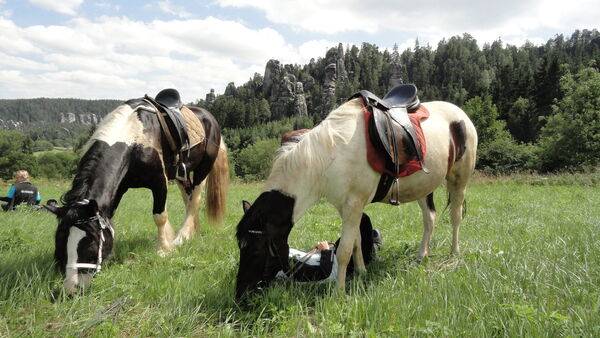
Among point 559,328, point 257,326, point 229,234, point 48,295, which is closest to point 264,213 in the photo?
point 257,326

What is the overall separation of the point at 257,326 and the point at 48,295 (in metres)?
1.83

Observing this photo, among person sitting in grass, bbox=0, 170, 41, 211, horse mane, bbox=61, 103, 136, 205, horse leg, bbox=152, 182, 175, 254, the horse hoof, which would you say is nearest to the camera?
horse mane, bbox=61, 103, 136, 205

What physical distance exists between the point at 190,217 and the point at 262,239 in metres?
3.39

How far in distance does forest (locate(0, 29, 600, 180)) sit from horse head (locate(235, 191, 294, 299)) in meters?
26.1

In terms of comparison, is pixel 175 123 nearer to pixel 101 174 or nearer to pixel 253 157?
pixel 101 174

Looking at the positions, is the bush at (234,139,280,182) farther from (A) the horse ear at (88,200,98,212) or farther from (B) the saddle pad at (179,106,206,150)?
(A) the horse ear at (88,200,98,212)

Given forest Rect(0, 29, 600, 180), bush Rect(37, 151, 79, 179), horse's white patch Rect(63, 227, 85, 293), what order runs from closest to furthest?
horse's white patch Rect(63, 227, 85, 293), forest Rect(0, 29, 600, 180), bush Rect(37, 151, 79, 179)

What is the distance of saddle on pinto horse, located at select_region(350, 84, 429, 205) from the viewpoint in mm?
3342

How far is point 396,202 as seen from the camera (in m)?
3.76

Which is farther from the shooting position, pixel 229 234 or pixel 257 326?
pixel 229 234

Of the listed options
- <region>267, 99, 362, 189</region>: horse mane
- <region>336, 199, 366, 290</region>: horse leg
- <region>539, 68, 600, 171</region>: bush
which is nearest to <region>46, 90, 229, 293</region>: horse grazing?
<region>267, 99, 362, 189</region>: horse mane

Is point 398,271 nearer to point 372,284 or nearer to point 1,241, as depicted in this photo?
point 372,284

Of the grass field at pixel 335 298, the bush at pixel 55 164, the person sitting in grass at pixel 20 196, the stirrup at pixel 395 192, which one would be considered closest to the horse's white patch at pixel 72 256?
the grass field at pixel 335 298

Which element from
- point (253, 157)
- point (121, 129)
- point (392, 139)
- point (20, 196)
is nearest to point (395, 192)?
point (392, 139)
